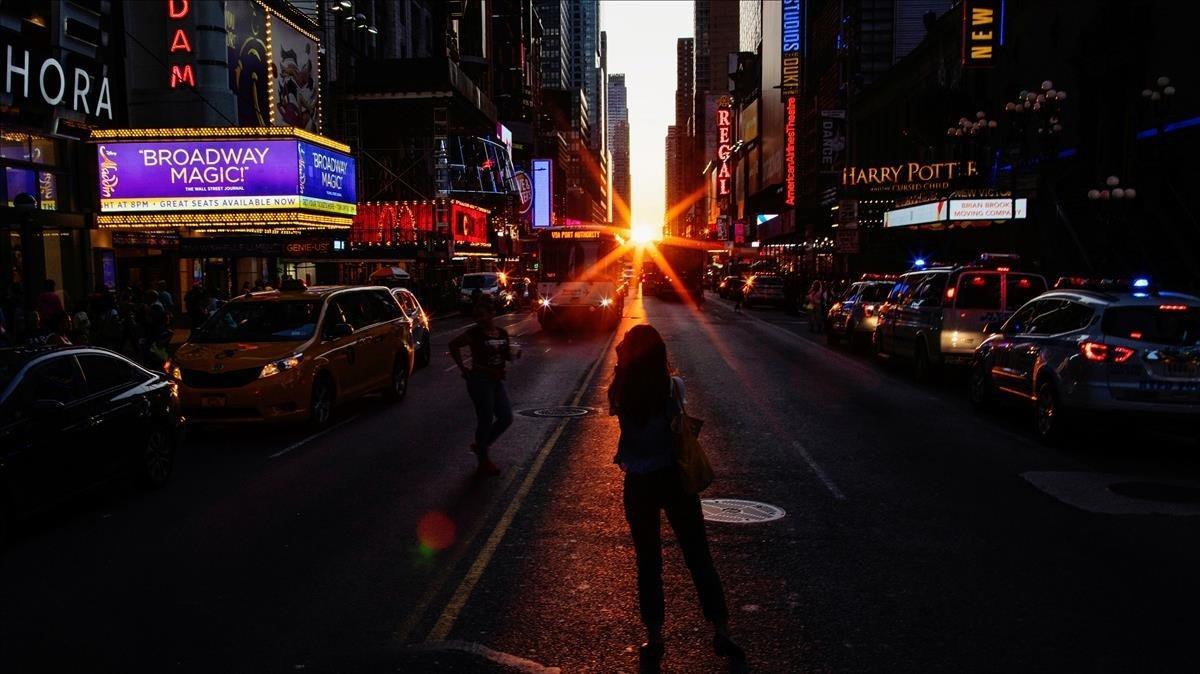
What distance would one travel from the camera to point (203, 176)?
27.7 m

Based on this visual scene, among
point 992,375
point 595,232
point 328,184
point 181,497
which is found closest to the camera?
point 181,497

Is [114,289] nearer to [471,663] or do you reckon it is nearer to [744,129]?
[471,663]

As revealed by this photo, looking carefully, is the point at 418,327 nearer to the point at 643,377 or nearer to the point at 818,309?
the point at 643,377

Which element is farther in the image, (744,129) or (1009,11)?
(744,129)

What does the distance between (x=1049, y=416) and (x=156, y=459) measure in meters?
9.97

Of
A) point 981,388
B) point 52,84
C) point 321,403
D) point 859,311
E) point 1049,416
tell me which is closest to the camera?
point 1049,416

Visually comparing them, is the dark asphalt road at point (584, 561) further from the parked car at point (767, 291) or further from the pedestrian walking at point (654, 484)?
the parked car at point (767, 291)

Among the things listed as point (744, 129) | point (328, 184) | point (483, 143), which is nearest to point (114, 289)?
point (328, 184)

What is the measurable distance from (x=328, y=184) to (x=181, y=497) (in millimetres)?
23128

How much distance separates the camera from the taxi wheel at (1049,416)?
11.0 m

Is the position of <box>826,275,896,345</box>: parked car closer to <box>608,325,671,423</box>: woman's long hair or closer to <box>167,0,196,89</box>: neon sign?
<box>608,325,671,423</box>: woman's long hair

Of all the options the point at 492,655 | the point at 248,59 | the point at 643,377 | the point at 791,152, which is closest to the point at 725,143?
the point at 791,152

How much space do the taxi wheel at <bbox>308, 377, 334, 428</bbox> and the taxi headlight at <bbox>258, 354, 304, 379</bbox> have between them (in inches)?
18.1

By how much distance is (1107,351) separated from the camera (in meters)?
10.6
